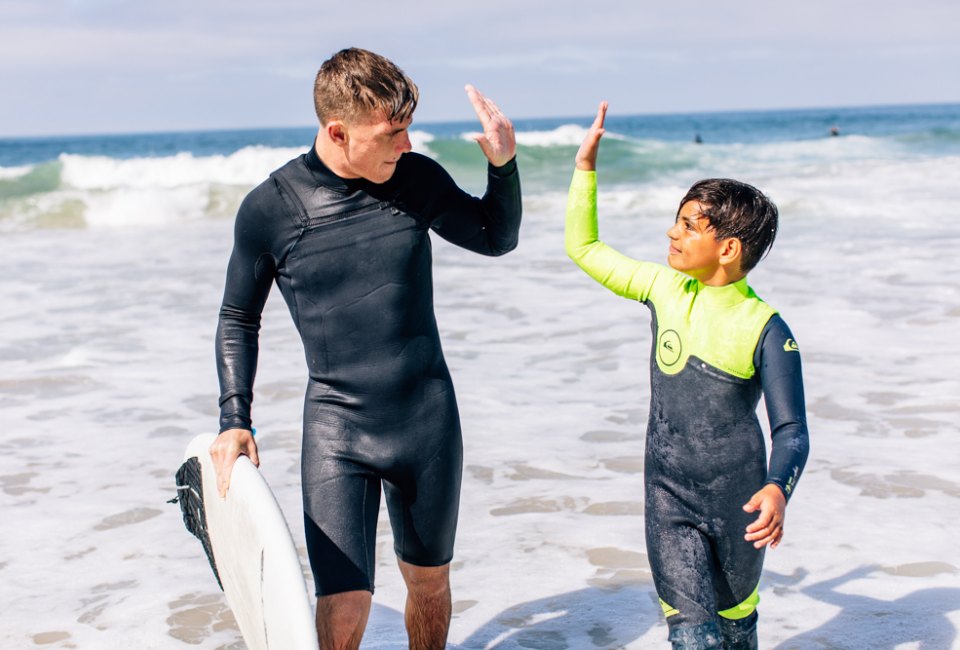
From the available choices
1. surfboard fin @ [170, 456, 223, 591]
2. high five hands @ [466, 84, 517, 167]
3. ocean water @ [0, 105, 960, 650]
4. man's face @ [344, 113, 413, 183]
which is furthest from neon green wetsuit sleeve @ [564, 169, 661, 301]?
ocean water @ [0, 105, 960, 650]

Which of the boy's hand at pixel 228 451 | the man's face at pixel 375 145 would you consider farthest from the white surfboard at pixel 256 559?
Result: the man's face at pixel 375 145

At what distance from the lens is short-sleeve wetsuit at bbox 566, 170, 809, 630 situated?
284cm

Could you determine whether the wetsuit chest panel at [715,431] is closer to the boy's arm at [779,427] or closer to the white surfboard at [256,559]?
the boy's arm at [779,427]

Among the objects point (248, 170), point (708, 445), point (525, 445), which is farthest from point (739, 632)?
point (248, 170)

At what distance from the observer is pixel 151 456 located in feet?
20.0

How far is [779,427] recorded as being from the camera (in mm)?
2693

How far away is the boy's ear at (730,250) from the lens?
2.87 meters

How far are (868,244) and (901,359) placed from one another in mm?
5816

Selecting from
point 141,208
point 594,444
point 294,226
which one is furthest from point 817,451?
point 141,208

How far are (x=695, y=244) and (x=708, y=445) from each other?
0.54 metres

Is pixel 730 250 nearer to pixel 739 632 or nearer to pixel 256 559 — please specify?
pixel 739 632

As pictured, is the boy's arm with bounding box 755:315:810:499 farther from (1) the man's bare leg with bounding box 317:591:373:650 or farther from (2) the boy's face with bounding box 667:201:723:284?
(1) the man's bare leg with bounding box 317:591:373:650

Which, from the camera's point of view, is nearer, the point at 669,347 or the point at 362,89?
the point at 362,89

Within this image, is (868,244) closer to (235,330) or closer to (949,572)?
(949,572)
